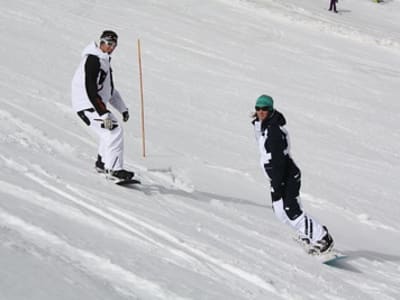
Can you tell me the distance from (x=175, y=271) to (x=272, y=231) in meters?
2.71

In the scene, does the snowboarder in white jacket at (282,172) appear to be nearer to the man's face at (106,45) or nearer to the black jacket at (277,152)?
the black jacket at (277,152)

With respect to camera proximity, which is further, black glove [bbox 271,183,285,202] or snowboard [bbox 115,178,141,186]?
snowboard [bbox 115,178,141,186]

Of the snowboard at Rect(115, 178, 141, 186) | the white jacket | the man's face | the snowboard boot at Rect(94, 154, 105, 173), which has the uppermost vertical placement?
the man's face

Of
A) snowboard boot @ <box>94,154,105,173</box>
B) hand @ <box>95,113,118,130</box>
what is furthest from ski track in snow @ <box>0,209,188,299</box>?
snowboard boot @ <box>94,154,105,173</box>

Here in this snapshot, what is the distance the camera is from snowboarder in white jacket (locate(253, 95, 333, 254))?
730 centimetres

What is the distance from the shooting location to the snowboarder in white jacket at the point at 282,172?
7.30 metres

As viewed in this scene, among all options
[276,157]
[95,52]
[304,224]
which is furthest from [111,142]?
[304,224]

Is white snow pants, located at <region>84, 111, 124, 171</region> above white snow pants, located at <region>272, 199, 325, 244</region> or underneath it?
above

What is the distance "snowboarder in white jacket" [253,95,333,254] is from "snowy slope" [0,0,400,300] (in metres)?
0.31

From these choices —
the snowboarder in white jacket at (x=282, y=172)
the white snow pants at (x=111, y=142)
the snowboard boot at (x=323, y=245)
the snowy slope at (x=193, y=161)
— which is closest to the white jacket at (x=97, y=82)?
the white snow pants at (x=111, y=142)

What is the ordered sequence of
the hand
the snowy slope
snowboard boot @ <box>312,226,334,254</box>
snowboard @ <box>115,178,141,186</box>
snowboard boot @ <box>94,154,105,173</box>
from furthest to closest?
1. snowboard boot @ <box>94,154,105,173</box>
2. snowboard @ <box>115,178,141,186</box>
3. the hand
4. snowboard boot @ <box>312,226,334,254</box>
5. the snowy slope

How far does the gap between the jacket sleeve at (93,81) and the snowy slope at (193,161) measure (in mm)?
952

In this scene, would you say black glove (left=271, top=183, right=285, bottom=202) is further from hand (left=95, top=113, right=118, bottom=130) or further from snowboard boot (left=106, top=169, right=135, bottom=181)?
hand (left=95, top=113, right=118, bottom=130)

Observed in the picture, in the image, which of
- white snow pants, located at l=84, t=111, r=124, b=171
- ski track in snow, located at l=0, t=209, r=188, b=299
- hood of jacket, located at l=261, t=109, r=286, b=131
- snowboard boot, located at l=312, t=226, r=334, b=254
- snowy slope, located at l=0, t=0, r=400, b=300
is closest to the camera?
ski track in snow, located at l=0, t=209, r=188, b=299
